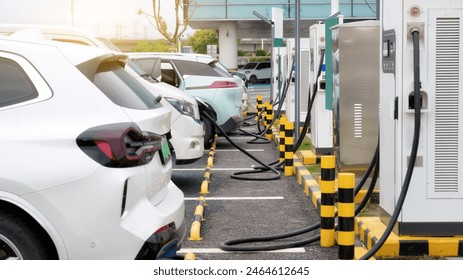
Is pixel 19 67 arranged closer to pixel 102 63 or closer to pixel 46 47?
pixel 46 47

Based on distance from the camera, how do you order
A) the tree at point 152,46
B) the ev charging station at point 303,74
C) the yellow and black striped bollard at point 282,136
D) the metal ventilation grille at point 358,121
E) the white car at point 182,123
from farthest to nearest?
the tree at point 152,46 → the ev charging station at point 303,74 → the yellow and black striped bollard at point 282,136 → the white car at point 182,123 → the metal ventilation grille at point 358,121

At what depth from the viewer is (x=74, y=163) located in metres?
4.20

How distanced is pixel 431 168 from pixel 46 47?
3158mm

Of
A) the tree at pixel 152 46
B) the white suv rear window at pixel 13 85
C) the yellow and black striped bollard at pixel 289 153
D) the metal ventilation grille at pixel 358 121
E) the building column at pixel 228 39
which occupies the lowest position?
the yellow and black striped bollard at pixel 289 153

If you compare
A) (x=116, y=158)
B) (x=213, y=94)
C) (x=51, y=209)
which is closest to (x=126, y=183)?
(x=116, y=158)

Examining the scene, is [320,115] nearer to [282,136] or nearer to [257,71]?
[282,136]

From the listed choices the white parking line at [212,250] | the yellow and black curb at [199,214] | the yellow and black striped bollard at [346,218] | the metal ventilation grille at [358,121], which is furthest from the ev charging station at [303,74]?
the yellow and black striped bollard at [346,218]

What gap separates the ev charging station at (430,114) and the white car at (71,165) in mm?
2297

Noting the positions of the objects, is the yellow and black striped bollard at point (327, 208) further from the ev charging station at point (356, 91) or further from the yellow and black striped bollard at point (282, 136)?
the yellow and black striped bollard at point (282, 136)

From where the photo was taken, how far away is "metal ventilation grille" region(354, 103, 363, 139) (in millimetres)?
8461

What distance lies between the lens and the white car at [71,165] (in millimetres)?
4168

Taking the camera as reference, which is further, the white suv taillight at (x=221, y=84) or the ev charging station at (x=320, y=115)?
the white suv taillight at (x=221, y=84)

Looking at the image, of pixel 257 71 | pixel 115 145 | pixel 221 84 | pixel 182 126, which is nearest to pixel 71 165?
pixel 115 145

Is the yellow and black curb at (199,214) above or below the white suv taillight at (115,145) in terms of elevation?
below
